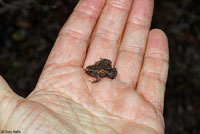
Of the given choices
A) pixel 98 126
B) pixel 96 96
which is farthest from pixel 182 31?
pixel 98 126

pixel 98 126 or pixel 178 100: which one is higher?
pixel 98 126

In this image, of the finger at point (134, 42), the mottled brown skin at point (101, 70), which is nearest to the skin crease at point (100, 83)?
the finger at point (134, 42)

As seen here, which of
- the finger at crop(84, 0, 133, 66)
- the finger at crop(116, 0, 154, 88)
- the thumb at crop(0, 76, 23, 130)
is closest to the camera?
the thumb at crop(0, 76, 23, 130)

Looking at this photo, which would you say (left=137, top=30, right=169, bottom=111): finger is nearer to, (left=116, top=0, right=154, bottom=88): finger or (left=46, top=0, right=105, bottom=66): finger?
(left=116, top=0, right=154, bottom=88): finger

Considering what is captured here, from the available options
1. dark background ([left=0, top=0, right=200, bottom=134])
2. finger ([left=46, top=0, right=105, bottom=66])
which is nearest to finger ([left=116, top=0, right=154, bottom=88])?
finger ([left=46, top=0, right=105, bottom=66])

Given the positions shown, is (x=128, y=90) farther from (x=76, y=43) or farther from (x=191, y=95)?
(x=191, y=95)

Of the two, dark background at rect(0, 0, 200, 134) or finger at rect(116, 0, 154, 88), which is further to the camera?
dark background at rect(0, 0, 200, 134)
